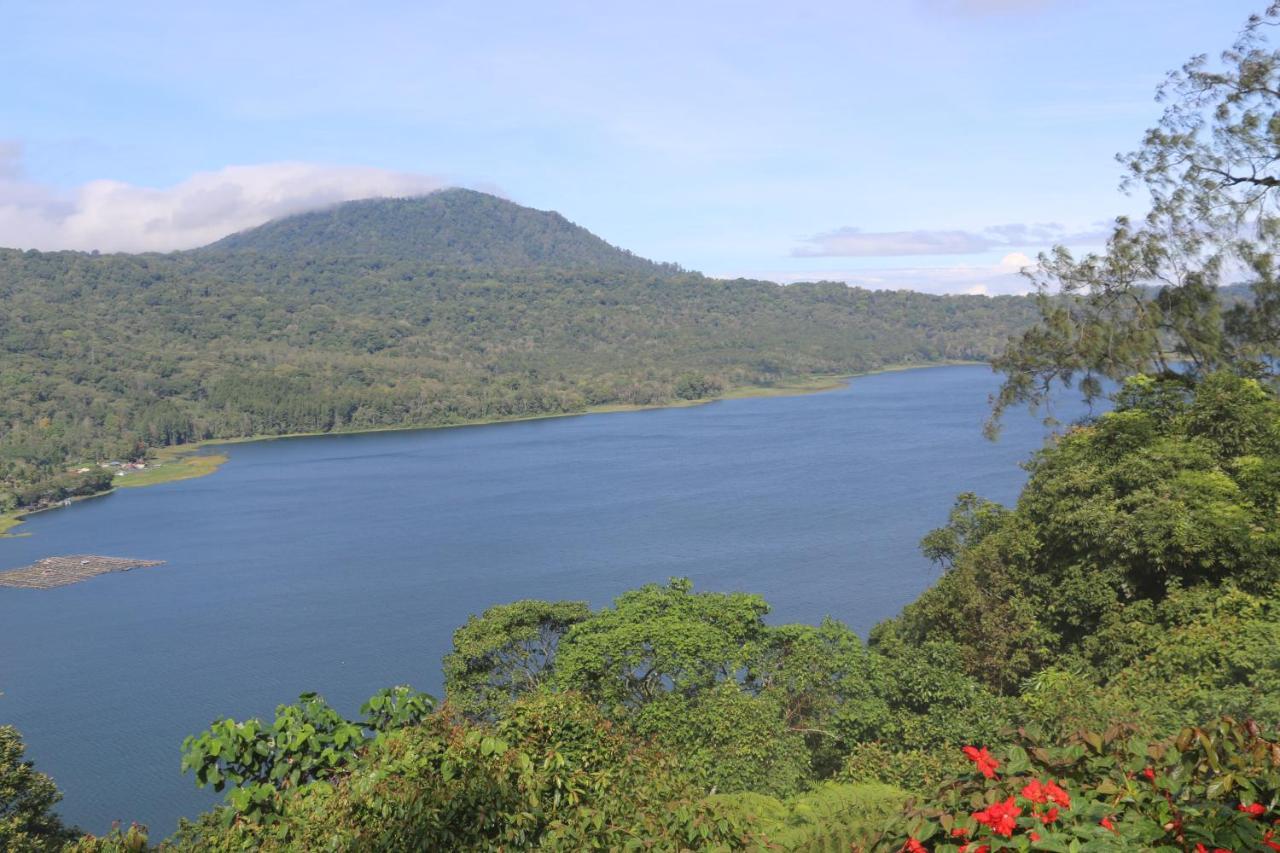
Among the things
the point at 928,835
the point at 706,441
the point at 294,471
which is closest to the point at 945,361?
the point at 706,441

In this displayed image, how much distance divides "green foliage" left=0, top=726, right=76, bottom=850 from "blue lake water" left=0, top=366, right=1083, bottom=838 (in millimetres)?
11193

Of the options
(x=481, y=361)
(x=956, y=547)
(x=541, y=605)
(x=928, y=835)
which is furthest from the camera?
(x=481, y=361)

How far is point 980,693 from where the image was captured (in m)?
15.6

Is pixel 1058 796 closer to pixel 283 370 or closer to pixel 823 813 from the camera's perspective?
pixel 823 813

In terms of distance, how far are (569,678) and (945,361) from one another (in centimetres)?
17932

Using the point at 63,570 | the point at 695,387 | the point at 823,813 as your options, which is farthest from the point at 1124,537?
the point at 695,387

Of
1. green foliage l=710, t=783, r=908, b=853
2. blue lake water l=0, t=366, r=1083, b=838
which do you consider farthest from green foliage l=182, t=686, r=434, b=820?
blue lake water l=0, t=366, r=1083, b=838

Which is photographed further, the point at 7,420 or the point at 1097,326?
the point at 7,420

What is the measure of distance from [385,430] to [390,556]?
235 feet

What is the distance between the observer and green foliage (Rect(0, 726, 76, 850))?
17047mm

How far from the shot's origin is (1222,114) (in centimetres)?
1512

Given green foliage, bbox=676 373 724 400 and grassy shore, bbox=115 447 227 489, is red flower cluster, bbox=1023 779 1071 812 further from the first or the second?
green foliage, bbox=676 373 724 400

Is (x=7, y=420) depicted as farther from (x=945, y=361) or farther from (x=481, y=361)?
(x=945, y=361)

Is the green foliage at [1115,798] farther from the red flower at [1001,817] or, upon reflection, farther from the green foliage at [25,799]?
the green foliage at [25,799]
